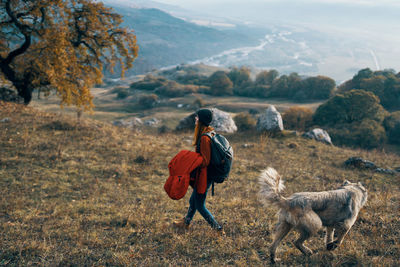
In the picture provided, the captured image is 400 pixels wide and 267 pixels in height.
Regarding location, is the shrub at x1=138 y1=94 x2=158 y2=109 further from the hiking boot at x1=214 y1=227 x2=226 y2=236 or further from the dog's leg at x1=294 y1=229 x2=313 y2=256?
the dog's leg at x1=294 y1=229 x2=313 y2=256

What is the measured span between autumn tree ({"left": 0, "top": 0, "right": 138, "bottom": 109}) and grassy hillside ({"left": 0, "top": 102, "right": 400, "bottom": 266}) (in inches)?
124

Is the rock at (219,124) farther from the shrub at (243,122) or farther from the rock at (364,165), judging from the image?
the rock at (364,165)

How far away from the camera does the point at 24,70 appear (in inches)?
649

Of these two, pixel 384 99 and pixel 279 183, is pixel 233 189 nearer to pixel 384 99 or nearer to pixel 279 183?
pixel 279 183

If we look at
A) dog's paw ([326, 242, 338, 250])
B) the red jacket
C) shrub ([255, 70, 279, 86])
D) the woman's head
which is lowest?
shrub ([255, 70, 279, 86])

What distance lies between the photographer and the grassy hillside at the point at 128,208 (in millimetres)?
4727

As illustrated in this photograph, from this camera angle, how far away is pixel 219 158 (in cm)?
486

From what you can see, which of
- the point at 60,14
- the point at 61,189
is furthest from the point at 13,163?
the point at 60,14

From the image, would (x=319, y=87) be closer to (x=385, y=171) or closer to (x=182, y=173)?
(x=385, y=171)

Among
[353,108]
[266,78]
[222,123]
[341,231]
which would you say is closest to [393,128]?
[353,108]

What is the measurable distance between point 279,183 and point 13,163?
958 cm

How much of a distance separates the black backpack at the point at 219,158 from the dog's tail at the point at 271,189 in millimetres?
756

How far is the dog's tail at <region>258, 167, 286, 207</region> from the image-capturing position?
4371 millimetres

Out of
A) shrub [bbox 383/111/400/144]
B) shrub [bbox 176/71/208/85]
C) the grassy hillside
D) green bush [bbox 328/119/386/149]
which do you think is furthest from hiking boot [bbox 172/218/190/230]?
shrub [bbox 176/71/208/85]
